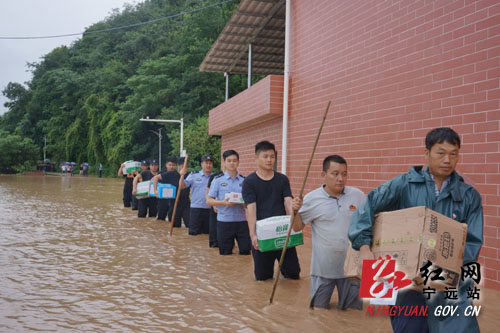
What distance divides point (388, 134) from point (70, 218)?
372 inches

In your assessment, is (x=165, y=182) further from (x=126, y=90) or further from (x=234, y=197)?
(x=126, y=90)

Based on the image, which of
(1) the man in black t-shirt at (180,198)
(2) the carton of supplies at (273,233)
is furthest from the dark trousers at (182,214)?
(2) the carton of supplies at (273,233)

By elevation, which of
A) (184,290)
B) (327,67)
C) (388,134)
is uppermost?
(327,67)

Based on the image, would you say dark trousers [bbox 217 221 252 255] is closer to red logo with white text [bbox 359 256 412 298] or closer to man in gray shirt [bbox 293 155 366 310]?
man in gray shirt [bbox 293 155 366 310]

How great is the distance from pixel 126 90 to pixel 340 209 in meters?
59.4

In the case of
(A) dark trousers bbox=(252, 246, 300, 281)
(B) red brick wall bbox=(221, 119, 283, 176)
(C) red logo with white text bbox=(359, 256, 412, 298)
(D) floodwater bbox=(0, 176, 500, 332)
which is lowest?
(D) floodwater bbox=(0, 176, 500, 332)

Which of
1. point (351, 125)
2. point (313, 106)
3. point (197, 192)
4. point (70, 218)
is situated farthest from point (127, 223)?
point (351, 125)

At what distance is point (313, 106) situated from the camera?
9648mm

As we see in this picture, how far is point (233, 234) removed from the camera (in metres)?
7.57

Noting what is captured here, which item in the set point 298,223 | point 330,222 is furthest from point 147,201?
point 330,222

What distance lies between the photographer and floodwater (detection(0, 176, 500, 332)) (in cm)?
439

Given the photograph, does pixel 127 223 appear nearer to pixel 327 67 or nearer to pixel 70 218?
pixel 70 218

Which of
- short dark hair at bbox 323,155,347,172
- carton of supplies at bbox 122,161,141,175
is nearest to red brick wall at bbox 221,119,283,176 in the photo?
carton of supplies at bbox 122,161,141,175

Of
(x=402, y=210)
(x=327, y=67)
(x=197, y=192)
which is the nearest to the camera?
(x=402, y=210)
